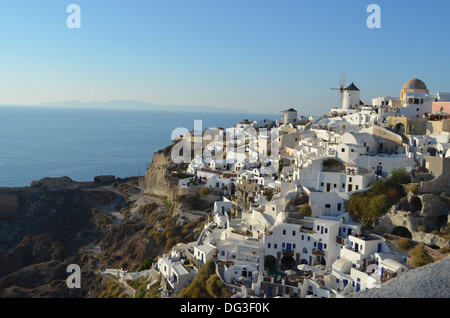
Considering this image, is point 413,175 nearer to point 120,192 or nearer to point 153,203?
point 153,203

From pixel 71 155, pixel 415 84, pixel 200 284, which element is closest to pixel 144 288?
pixel 200 284

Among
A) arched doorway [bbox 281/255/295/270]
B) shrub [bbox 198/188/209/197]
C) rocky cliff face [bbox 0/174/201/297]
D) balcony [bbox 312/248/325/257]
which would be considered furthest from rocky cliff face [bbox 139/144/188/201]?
balcony [bbox 312/248/325/257]

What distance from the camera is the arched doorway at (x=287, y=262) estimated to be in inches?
899

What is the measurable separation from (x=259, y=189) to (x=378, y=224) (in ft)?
31.7

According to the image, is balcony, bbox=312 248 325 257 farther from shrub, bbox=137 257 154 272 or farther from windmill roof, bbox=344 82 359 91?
windmill roof, bbox=344 82 359 91

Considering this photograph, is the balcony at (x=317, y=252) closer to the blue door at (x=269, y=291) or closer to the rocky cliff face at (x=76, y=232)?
the blue door at (x=269, y=291)

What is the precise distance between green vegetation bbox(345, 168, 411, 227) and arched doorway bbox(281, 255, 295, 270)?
4.59 m

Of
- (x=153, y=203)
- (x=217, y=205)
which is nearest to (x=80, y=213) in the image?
(x=153, y=203)

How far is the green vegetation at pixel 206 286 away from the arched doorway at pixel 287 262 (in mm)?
4207

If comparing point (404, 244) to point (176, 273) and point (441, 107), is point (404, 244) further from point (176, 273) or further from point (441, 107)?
point (441, 107)

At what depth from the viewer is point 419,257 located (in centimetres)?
2003

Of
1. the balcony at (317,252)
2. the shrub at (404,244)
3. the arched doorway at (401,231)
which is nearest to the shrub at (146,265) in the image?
the balcony at (317,252)

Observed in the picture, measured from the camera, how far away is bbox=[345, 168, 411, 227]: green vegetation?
2362 centimetres
